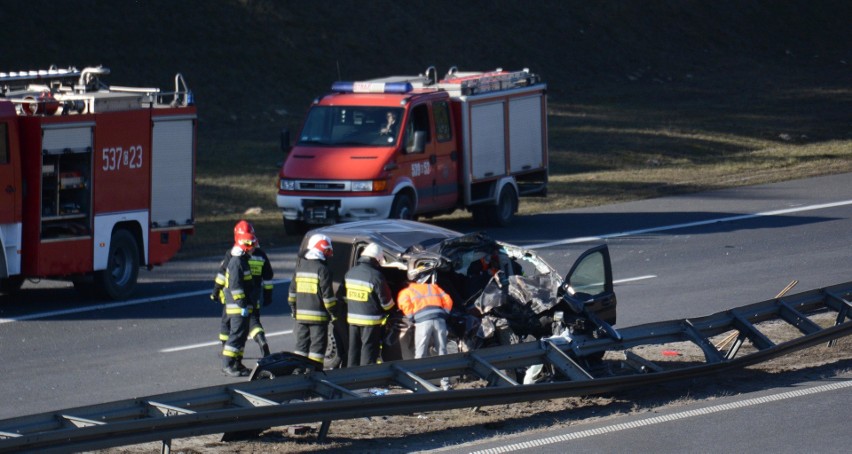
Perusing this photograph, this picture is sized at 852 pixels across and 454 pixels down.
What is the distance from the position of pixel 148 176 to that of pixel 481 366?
7994 millimetres

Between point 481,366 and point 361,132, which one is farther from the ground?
point 361,132

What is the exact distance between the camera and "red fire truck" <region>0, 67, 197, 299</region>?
15016 mm

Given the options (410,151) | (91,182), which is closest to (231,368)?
(91,182)

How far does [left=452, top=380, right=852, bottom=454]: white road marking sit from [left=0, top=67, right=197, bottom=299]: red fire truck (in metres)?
7.83

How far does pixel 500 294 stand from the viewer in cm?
1089

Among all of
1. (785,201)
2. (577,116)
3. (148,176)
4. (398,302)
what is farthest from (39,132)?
(577,116)

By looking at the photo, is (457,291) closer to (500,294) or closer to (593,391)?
(500,294)

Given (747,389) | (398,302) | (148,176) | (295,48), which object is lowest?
(747,389)

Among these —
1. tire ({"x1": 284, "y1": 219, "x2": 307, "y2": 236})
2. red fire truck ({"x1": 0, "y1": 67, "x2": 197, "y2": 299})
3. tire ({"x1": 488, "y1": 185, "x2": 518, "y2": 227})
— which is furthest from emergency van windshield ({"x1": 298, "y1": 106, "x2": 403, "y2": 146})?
red fire truck ({"x1": 0, "y1": 67, "x2": 197, "y2": 299})

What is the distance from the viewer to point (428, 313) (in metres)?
10.7

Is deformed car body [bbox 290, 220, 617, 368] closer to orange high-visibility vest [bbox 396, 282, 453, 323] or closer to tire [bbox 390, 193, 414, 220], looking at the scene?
orange high-visibility vest [bbox 396, 282, 453, 323]

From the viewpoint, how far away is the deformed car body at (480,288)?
10.9 meters

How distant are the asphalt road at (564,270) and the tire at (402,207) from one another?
1.55 m

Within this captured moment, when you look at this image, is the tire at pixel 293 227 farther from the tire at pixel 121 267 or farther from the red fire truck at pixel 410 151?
the tire at pixel 121 267
